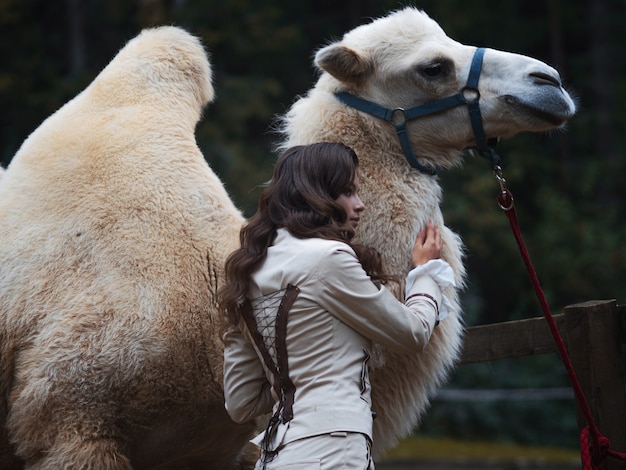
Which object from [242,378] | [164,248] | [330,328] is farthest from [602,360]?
[164,248]

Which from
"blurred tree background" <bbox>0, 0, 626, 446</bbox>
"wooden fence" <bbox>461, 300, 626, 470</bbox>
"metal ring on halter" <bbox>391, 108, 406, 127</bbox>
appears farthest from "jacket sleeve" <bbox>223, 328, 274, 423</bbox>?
"blurred tree background" <bbox>0, 0, 626, 446</bbox>

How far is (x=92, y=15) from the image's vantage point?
662 inches

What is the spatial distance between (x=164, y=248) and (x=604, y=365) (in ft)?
5.97

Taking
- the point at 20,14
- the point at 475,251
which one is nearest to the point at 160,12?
the point at 20,14

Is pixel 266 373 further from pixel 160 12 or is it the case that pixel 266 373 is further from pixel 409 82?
pixel 160 12

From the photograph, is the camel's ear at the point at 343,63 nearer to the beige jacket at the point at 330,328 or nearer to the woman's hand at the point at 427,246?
the woman's hand at the point at 427,246

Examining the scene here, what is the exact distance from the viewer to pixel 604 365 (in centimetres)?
355

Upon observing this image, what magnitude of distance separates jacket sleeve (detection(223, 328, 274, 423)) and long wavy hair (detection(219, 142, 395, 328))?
0.08m

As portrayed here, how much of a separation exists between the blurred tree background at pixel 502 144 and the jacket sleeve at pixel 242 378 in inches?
418

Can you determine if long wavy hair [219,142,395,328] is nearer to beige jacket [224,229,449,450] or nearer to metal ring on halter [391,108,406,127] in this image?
beige jacket [224,229,449,450]

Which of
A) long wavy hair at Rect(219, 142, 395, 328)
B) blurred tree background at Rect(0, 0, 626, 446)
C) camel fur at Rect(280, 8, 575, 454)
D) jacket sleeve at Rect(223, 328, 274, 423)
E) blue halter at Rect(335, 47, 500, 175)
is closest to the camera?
long wavy hair at Rect(219, 142, 395, 328)

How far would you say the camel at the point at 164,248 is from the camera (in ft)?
10.7

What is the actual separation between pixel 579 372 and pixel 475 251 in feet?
40.3

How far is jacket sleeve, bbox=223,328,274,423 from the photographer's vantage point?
9.61 ft
